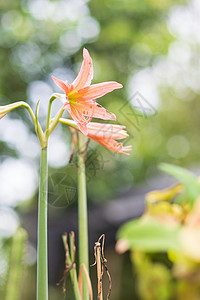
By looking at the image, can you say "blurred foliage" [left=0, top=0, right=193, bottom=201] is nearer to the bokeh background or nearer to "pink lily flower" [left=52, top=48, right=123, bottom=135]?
the bokeh background

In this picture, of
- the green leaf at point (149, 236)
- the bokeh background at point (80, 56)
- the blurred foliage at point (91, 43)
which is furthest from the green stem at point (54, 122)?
the blurred foliage at point (91, 43)

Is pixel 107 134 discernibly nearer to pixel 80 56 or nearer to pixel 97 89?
pixel 97 89

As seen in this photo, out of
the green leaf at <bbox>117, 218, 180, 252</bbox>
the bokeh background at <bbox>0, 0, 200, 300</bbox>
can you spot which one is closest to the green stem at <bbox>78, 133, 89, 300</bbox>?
the green leaf at <bbox>117, 218, 180, 252</bbox>

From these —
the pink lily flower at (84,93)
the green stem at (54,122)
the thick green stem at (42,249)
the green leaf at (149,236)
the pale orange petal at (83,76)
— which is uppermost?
the pale orange petal at (83,76)

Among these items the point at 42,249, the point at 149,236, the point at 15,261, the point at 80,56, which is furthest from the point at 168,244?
the point at 80,56

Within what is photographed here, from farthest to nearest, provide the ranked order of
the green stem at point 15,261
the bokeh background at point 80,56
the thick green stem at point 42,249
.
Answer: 1. the bokeh background at point 80,56
2. the green stem at point 15,261
3. the thick green stem at point 42,249

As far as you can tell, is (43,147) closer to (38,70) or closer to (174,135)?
(38,70)

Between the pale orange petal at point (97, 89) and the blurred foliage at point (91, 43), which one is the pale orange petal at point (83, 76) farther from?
the blurred foliage at point (91, 43)
